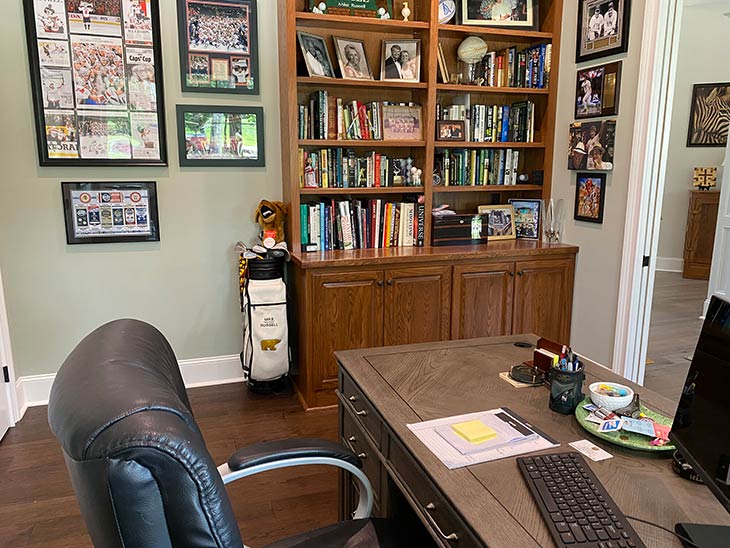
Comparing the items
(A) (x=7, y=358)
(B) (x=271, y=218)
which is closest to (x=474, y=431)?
(B) (x=271, y=218)

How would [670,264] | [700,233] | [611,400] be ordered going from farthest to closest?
[670,264]
[700,233]
[611,400]

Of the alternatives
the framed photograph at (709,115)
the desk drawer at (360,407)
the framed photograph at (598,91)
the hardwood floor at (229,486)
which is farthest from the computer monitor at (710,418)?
the framed photograph at (709,115)

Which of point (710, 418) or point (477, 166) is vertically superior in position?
point (477, 166)

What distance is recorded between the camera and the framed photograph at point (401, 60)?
3.40 metres

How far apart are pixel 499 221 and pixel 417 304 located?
0.94 metres

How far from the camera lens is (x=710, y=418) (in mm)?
1026

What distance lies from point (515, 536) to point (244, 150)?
2879 millimetres

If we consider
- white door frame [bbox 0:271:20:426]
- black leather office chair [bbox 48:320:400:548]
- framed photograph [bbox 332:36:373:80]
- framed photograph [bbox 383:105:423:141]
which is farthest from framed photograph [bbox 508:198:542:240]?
black leather office chair [bbox 48:320:400:548]

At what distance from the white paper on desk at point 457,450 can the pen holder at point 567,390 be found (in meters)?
0.13

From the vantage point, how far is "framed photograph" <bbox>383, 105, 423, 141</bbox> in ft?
11.4

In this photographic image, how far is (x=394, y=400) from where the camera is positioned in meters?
1.53

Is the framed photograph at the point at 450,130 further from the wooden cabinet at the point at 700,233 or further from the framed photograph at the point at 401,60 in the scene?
the wooden cabinet at the point at 700,233

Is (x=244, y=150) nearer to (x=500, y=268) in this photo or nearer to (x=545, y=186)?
(x=500, y=268)

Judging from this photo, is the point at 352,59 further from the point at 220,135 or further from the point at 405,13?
the point at 220,135
